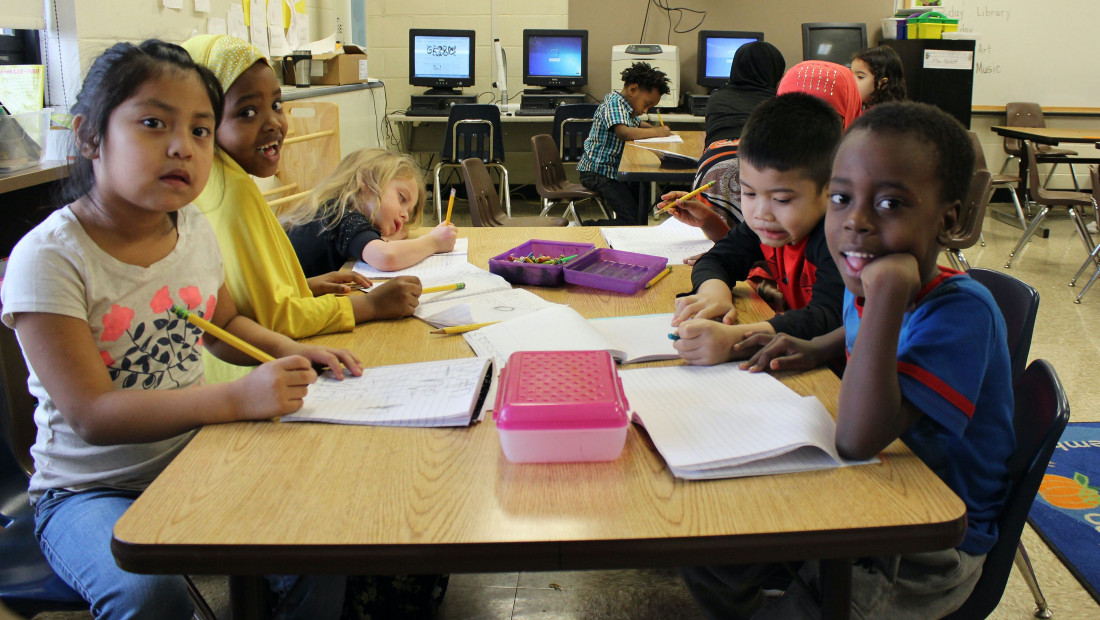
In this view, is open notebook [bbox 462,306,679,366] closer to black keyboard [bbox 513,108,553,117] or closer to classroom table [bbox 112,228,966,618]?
classroom table [bbox 112,228,966,618]

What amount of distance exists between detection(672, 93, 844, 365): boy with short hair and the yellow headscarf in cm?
82

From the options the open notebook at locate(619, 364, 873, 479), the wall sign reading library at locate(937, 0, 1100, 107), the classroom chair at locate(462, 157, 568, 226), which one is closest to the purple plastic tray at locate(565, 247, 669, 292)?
the open notebook at locate(619, 364, 873, 479)

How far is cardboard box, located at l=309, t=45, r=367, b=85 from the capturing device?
4.56 meters

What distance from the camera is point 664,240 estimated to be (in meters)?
2.00

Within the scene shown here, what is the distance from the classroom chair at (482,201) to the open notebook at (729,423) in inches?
80.1

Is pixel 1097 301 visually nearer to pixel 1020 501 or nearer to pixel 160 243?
pixel 1020 501

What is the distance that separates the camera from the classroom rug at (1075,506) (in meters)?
1.82

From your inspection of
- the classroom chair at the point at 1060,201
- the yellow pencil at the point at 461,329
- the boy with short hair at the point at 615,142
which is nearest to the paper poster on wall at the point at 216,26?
the boy with short hair at the point at 615,142

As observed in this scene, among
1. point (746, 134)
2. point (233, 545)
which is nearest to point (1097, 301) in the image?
point (746, 134)

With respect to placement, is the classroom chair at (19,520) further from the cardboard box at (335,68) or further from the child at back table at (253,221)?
the cardboard box at (335,68)

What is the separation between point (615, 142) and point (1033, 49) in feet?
13.1

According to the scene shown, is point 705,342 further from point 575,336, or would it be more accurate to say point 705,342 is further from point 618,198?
point 618,198

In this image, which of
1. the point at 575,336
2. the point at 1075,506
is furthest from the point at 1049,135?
the point at 575,336

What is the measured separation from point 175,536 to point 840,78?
211 cm
